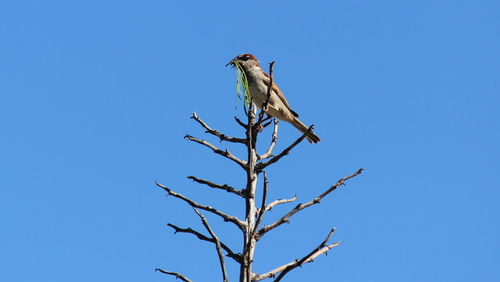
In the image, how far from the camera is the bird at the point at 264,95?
8.25 meters

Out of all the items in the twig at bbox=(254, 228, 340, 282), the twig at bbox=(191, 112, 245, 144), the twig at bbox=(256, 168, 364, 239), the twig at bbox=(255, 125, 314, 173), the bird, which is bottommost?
the twig at bbox=(254, 228, 340, 282)

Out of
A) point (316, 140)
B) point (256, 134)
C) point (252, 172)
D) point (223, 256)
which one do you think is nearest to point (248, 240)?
point (223, 256)

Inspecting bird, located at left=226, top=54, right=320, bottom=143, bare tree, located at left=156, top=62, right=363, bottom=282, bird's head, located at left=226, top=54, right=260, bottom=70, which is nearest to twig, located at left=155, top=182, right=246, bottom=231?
bare tree, located at left=156, top=62, right=363, bottom=282

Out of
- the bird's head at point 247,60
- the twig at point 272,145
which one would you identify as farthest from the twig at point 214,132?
the bird's head at point 247,60

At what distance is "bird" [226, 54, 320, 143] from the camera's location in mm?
8250

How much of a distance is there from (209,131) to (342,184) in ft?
5.08

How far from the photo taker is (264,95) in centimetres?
842

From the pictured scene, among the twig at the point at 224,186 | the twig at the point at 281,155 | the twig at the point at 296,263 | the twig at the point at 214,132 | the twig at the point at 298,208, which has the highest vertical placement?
the twig at the point at 214,132

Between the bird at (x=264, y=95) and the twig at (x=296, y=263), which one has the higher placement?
the bird at (x=264, y=95)

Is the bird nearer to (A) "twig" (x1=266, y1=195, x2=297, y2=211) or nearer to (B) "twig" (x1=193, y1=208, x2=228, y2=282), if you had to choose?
(A) "twig" (x1=266, y1=195, x2=297, y2=211)

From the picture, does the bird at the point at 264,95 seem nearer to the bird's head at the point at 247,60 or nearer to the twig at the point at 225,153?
the bird's head at the point at 247,60

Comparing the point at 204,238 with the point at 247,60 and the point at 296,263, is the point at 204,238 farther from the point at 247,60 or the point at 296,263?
the point at 247,60

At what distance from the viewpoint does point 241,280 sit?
4352 millimetres

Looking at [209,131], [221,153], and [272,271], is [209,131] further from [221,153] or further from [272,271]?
[272,271]
